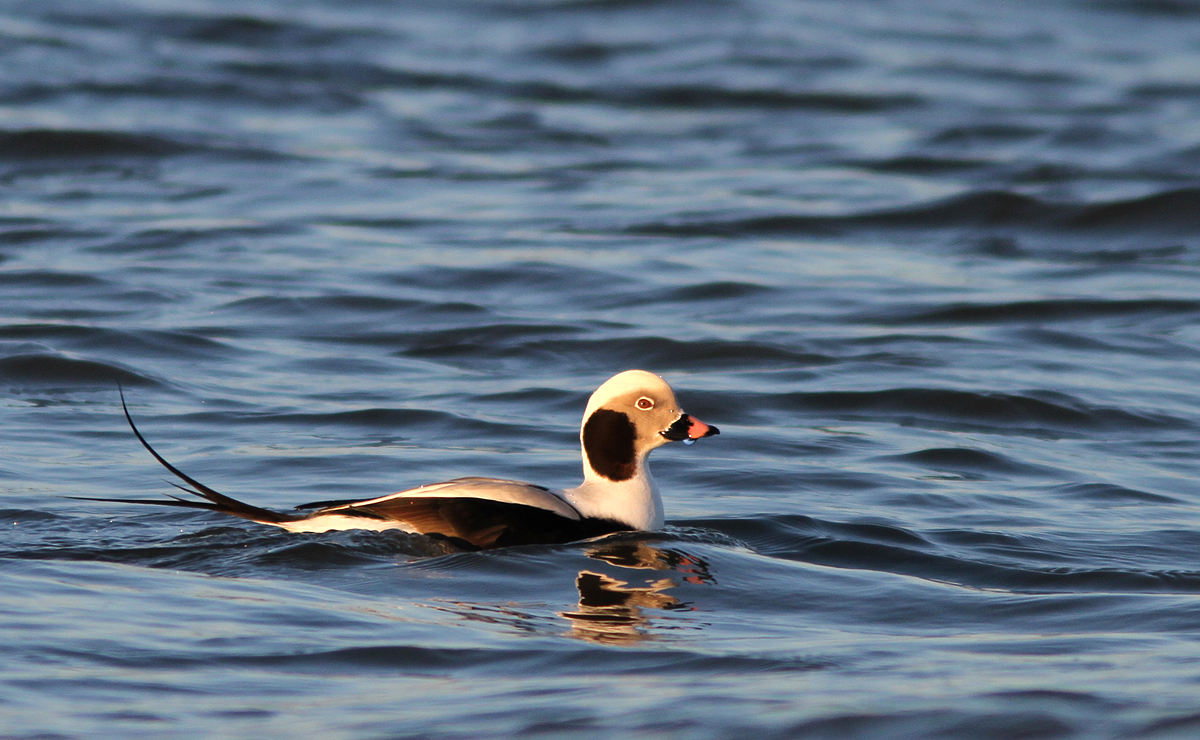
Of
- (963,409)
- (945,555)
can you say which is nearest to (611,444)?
(945,555)

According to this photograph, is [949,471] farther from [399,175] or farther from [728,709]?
[399,175]

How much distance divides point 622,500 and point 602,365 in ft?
13.9

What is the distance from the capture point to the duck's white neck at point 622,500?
7078mm

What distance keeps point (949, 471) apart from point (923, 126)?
40.7ft

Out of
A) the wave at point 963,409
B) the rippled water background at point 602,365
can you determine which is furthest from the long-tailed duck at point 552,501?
the wave at point 963,409

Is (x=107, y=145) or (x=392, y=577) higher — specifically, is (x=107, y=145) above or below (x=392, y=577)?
above

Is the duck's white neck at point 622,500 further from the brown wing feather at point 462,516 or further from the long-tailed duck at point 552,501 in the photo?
the brown wing feather at point 462,516

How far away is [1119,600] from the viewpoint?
6418mm

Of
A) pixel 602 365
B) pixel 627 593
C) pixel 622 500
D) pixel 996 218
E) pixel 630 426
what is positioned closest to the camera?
pixel 627 593

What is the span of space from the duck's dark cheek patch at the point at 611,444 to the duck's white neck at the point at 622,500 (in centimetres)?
3

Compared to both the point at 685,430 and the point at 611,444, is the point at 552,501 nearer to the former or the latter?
the point at 611,444

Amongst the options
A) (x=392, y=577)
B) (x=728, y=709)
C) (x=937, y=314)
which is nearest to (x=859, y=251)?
(x=937, y=314)

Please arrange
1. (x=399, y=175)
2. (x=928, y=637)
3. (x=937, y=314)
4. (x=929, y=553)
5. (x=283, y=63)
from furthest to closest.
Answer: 1. (x=283, y=63)
2. (x=399, y=175)
3. (x=937, y=314)
4. (x=929, y=553)
5. (x=928, y=637)

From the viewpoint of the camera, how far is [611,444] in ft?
23.5
